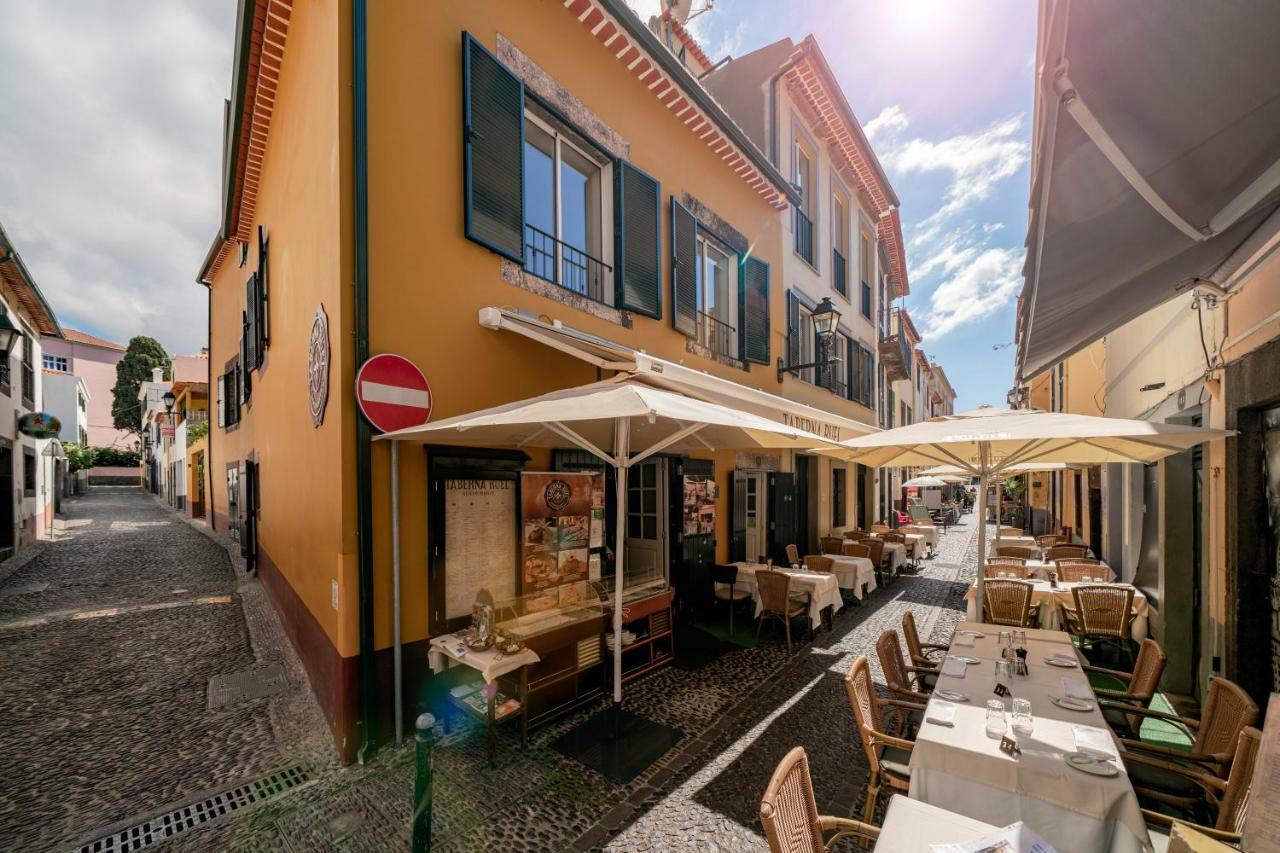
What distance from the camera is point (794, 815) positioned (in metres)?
2.35

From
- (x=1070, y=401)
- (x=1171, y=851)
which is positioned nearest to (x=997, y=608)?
(x=1171, y=851)

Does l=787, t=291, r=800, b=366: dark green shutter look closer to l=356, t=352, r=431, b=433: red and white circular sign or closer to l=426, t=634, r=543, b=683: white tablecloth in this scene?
l=356, t=352, r=431, b=433: red and white circular sign

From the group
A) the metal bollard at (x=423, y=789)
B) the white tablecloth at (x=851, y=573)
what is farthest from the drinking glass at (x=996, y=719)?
the white tablecloth at (x=851, y=573)

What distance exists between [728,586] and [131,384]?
56.7 meters

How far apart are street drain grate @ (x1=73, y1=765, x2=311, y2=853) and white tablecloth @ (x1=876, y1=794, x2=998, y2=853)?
4.01m

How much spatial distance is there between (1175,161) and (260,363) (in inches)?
407

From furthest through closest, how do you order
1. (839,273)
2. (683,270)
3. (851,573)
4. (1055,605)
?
(839,273)
(851,573)
(683,270)
(1055,605)

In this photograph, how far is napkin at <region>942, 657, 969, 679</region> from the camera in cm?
394

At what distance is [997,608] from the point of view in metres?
6.43

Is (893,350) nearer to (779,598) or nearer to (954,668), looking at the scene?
(779,598)

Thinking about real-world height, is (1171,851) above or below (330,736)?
above

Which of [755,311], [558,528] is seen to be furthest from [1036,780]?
[755,311]

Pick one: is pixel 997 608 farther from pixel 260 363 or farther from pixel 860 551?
pixel 260 363

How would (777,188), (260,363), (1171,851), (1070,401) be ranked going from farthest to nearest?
(1070,401), (777,188), (260,363), (1171,851)
